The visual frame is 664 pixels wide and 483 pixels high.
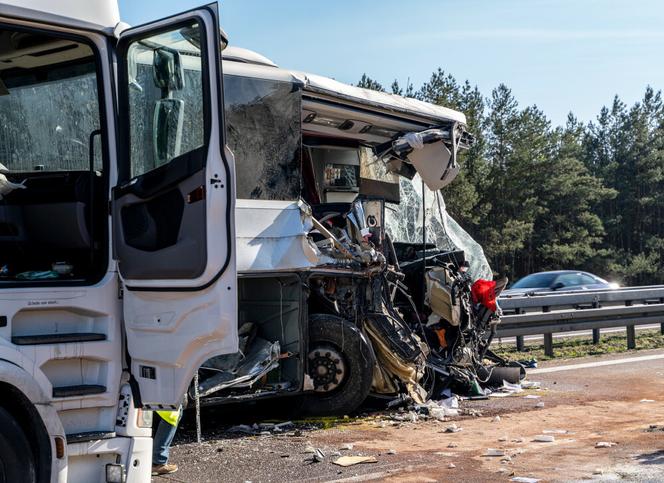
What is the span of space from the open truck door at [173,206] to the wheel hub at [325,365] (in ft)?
12.4

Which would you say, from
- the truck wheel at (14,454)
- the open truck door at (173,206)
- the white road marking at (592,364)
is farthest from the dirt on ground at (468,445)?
the truck wheel at (14,454)

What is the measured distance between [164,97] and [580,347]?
11159mm

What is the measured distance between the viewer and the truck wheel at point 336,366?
8609mm

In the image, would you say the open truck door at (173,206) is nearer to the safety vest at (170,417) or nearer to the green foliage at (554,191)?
the safety vest at (170,417)

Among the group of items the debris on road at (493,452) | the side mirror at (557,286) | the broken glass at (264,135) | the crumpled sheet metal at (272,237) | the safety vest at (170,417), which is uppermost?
the broken glass at (264,135)

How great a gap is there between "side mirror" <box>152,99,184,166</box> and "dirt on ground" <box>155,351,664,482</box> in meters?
2.69

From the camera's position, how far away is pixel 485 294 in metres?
10.2

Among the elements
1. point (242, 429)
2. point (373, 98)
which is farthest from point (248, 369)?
point (373, 98)

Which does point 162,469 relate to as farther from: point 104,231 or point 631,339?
point 631,339

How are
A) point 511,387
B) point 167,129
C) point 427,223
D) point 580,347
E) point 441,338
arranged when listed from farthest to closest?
point 580,347, point 427,223, point 511,387, point 441,338, point 167,129

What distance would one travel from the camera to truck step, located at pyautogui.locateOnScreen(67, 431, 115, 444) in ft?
15.6

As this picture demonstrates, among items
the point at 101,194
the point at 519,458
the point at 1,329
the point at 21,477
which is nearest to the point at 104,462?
the point at 21,477

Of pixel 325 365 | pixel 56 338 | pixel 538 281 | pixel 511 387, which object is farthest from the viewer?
pixel 538 281

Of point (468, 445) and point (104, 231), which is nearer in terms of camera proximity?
point (104, 231)
